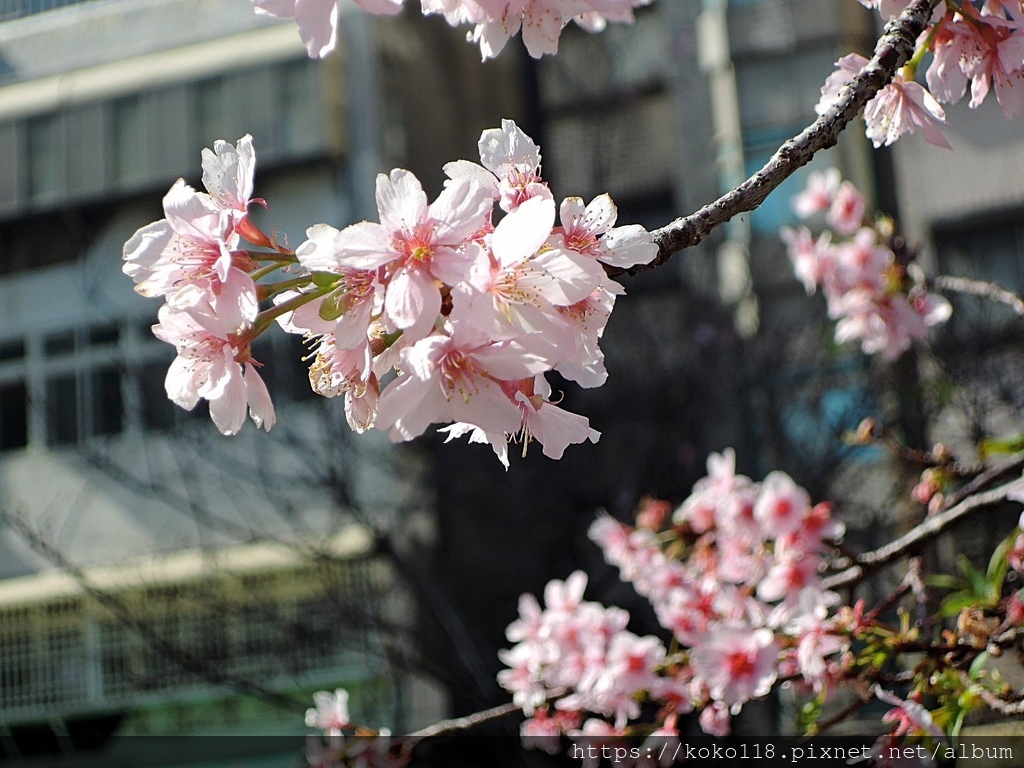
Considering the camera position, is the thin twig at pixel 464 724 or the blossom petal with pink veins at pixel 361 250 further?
the thin twig at pixel 464 724

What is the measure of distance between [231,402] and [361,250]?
18 centimetres

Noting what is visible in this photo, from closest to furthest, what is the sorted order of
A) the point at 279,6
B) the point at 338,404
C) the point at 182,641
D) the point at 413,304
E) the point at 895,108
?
the point at 413,304
the point at 279,6
the point at 895,108
the point at 338,404
the point at 182,641

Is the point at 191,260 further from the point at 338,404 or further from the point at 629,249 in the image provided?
the point at 338,404

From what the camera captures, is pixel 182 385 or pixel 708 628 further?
pixel 708 628

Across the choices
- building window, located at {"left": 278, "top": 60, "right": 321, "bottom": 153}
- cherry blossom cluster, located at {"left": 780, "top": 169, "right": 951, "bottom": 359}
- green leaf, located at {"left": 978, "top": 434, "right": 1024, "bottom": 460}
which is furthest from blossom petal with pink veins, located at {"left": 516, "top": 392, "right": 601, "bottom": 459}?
building window, located at {"left": 278, "top": 60, "right": 321, "bottom": 153}

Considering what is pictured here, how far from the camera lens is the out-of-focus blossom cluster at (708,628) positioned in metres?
1.80

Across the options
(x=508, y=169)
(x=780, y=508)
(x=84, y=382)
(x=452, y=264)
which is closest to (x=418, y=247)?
(x=452, y=264)

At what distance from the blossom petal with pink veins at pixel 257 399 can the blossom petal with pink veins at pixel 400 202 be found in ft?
0.59

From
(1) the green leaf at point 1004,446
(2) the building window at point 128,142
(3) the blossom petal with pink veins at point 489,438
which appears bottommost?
(1) the green leaf at point 1004,446

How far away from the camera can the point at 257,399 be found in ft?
3.06

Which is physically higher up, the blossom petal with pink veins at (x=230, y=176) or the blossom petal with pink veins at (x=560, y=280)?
the blossom petal with pink veins at (x=230, y=176)

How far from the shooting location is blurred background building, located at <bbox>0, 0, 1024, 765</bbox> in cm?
579

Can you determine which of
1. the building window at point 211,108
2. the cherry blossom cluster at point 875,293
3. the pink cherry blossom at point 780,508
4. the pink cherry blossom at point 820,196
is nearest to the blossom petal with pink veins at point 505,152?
the pink cherry blossom at point 780,508

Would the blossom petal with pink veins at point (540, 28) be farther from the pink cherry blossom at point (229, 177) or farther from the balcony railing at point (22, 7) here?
the balcony railing at point (22, 7)
